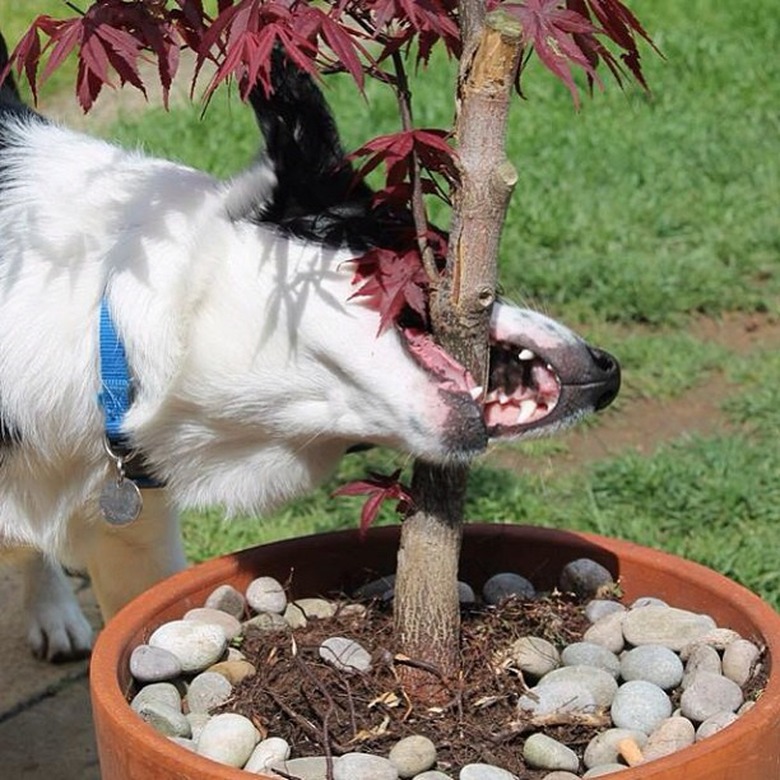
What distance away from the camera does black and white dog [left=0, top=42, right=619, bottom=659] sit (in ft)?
6.53

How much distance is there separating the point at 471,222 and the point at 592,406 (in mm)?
330

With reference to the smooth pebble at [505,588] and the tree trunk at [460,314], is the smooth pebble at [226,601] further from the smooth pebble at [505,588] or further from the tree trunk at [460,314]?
the smooth pebble at [505,588]

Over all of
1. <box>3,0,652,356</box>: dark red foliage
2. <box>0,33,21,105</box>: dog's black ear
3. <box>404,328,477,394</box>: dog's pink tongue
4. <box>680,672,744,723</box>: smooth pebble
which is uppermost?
<box>3,0,652,356</box>: dark red foliage

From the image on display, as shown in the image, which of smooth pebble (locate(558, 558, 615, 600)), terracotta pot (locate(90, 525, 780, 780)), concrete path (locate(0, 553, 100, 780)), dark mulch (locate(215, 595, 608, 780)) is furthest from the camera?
concrete path (locate(0, 553, 100, 780))

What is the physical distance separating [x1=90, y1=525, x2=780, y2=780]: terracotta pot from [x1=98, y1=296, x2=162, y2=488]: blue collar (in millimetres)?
197

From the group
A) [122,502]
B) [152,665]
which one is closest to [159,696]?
[152,665]

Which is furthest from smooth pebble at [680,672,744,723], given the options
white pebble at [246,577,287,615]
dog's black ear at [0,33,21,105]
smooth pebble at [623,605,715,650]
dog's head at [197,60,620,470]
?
dog's black ear at [0,33,21,105]

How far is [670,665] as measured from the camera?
2.01m

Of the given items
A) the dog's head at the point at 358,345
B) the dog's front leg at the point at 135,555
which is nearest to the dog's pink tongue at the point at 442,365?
the dog's head at the point at 358,345

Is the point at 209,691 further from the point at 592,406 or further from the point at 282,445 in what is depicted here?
the point at 592,406

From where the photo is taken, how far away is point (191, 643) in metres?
2.04

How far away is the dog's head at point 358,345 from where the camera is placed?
1.94 metres

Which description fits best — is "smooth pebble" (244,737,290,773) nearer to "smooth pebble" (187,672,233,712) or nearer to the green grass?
"smooth pebble" (187,672,233,712)

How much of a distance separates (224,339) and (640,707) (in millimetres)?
716
